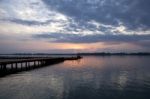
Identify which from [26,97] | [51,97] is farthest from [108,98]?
[26,97]

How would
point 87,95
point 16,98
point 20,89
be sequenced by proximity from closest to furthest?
point 16,98
point 87,95
point 20,89

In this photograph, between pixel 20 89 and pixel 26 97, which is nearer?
pixel 26 97

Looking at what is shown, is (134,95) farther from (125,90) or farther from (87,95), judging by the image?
(87,95)

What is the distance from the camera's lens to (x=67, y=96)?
2547cm

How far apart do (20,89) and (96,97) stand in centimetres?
949

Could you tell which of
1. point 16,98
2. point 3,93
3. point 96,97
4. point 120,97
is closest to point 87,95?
point 96,97

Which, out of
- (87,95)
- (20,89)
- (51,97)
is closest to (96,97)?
(87,95)

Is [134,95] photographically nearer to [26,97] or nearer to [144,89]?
[144,89]

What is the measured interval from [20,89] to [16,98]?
16.3 feet

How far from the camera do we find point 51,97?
81.1ft

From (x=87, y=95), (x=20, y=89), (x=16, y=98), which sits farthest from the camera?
(x=20, y=89)

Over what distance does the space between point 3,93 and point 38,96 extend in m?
4.40

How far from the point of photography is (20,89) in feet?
95.8

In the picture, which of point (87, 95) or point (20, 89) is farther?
point (20, 89)
